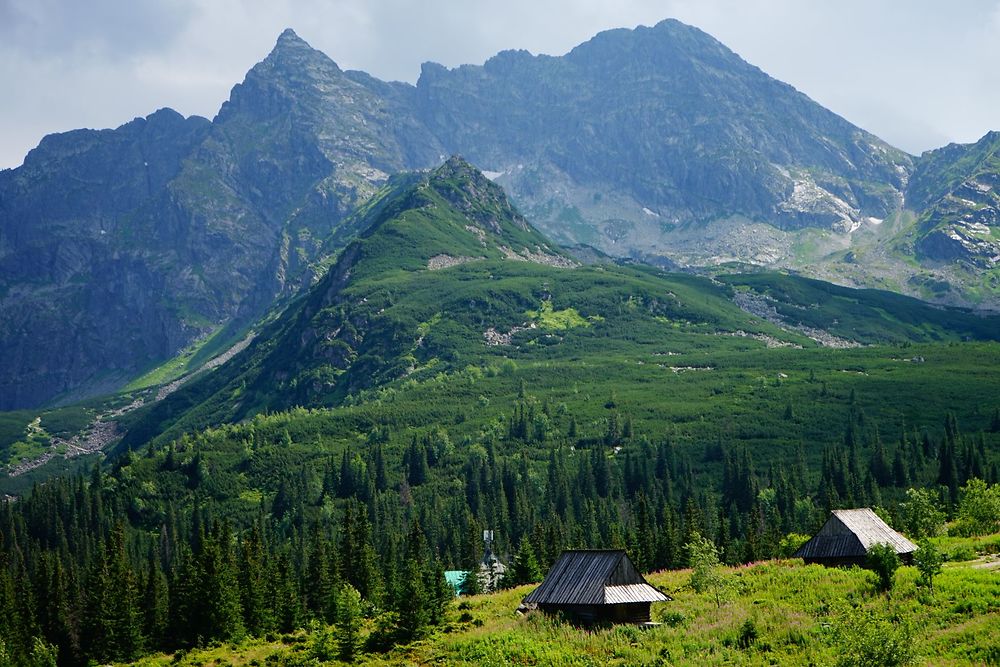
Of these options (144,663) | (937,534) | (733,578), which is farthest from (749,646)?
(144,663)

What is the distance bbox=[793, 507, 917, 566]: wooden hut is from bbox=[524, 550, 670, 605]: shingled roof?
17319mm

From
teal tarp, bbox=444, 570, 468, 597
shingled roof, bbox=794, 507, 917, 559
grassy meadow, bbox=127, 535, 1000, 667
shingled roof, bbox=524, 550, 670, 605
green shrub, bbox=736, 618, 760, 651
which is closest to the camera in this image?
grassy meadow, bbox=127, 535, 1000, 667

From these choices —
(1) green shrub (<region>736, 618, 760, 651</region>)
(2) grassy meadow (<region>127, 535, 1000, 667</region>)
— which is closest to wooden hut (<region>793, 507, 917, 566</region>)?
(2) grassy meadow (<region>127, 535, 1000, 667</region>)

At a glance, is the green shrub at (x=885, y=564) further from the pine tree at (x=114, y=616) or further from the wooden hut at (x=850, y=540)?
the pine tree at (x=114, y=616)

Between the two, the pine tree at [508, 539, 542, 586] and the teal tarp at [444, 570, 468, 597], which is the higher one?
the pine tree at [508, 539, 542, 586]

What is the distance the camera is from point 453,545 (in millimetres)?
198000

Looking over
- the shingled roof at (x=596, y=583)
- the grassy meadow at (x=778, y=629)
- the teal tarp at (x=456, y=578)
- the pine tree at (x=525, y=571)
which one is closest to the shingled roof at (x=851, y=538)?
the grassy meadow at (x=778, y=629)

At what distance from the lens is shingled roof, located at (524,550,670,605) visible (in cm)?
7812

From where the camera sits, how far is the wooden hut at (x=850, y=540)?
86.4 meters

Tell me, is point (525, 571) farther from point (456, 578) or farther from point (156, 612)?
point (156, 612)

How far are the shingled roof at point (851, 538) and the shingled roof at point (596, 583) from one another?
1745 centimetres

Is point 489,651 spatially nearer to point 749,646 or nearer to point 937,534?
point 749,646

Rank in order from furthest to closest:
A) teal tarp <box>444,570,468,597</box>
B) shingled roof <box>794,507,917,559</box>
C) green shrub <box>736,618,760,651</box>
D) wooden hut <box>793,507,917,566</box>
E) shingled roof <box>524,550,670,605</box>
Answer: teal tarp <box>444,570,468,597</box>
shingled roof <box>794,507,917,559</box>
wooden hut <box>793,507,917,566</box>
shingled roof <box>524,550,670,605</box>
green shrub <box>736,618,760,651</box>

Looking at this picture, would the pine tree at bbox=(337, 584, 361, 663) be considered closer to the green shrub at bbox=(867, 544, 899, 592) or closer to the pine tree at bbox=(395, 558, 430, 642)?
the pine tree at bbox=(395, 558, 430, 642)
